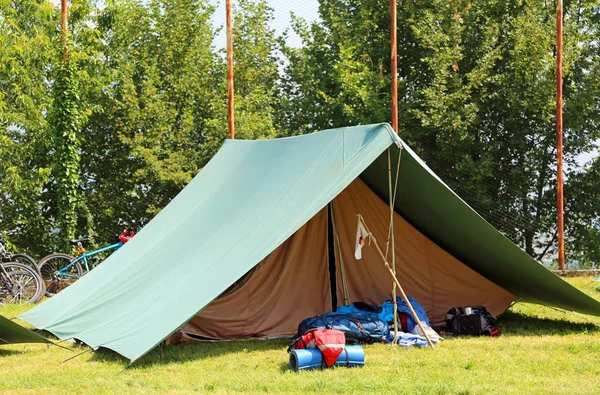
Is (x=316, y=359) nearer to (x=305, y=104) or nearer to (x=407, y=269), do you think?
(x=407, y=269)

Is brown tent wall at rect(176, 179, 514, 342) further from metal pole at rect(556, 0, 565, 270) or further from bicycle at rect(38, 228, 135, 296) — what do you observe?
bicycle at rect(38, 228, 135, 296)

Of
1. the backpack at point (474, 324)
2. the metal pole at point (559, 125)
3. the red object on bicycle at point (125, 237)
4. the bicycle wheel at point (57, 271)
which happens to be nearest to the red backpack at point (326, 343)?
the backpack at point (474, 324)

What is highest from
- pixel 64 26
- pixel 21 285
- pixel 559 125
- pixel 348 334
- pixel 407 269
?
pixel 64 26

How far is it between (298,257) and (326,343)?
64.6 inches

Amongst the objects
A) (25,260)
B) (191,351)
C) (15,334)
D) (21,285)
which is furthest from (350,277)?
(25,260)

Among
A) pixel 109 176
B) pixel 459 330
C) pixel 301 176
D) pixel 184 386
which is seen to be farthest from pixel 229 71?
pixel 184 386

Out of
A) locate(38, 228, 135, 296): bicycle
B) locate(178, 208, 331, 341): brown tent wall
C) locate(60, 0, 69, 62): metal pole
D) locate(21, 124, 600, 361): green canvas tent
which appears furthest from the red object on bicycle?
locate(178, 208, 331, 341): brown tent wall

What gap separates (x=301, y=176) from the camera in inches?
231

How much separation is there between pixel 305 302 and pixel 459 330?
113cm

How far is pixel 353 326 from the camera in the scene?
5406 mm

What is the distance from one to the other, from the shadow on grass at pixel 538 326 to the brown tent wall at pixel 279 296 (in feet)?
4.43

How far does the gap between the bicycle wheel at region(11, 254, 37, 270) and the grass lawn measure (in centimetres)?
277

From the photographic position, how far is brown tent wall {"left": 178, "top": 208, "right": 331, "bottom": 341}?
586cm

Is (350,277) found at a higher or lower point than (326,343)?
higher
